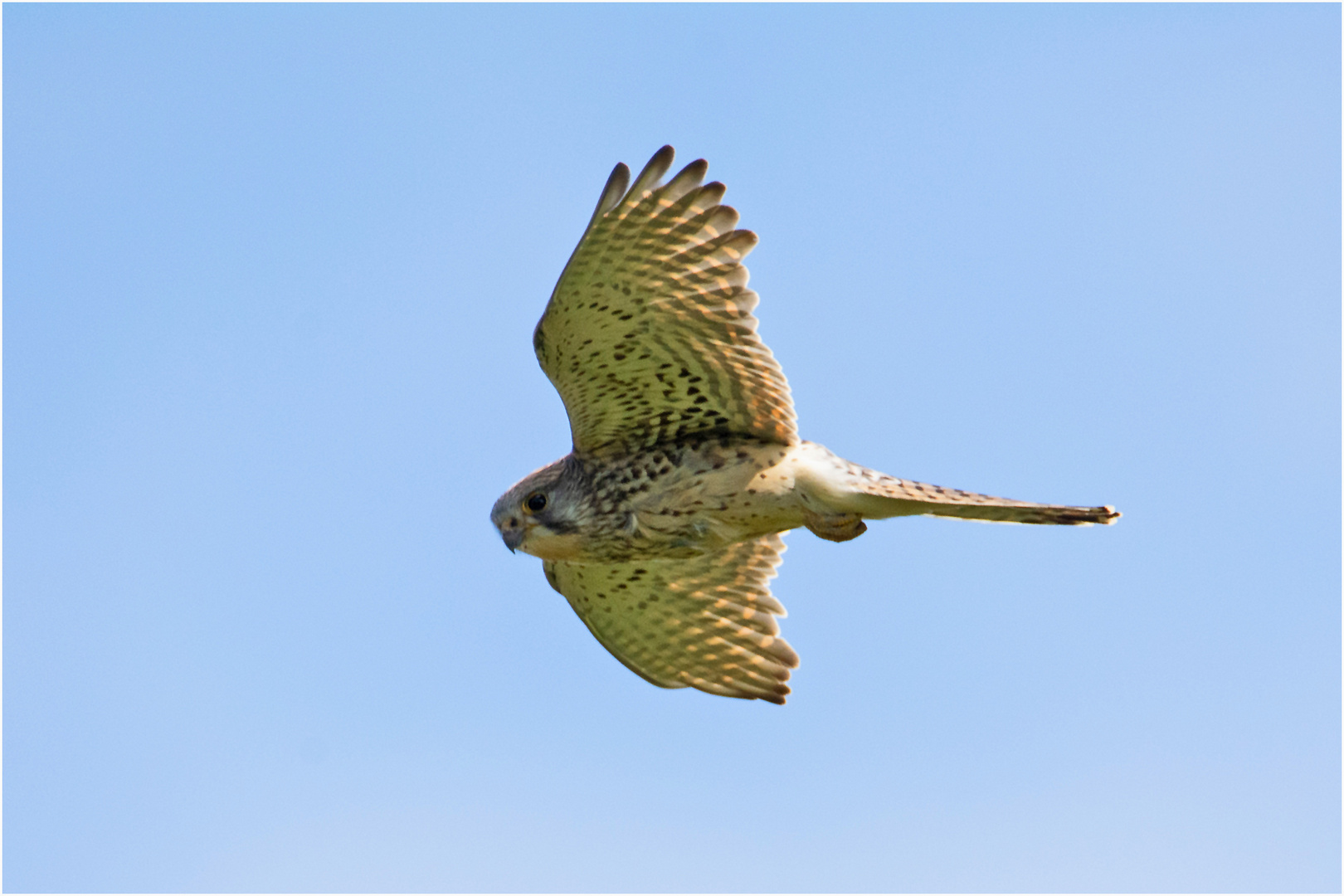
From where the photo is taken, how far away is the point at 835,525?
6.56m

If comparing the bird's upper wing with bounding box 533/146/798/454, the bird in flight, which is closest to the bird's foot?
the bird in flight

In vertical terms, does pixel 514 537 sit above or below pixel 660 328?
below

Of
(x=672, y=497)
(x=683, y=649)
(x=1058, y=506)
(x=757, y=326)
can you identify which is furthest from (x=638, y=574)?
(x=1058, y=506)

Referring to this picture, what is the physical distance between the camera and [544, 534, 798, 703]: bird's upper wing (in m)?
7.75

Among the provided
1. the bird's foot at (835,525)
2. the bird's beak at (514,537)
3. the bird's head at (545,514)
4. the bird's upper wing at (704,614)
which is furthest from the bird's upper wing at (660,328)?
the bird's upper wing at (704,614)

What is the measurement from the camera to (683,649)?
791cm

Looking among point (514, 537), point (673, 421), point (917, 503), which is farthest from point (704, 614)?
point (917, 503)

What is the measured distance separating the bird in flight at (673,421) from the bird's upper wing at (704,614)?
18.5 inches

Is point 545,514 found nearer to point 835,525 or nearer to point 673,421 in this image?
point 673,421

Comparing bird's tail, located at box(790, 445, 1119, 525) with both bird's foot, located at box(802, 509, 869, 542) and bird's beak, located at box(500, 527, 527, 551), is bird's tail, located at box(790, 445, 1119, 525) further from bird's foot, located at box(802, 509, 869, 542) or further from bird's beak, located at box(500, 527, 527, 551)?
bird's beak, located at box(500, 527, 527, 551)

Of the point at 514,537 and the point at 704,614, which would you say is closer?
the point at 514,537

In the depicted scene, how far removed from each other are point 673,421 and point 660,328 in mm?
523

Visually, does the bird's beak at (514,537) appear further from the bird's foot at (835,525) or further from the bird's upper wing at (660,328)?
the bird's foot at (835,525)

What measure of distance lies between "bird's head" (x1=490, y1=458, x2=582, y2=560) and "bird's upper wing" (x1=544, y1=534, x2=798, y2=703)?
2.13 ft
